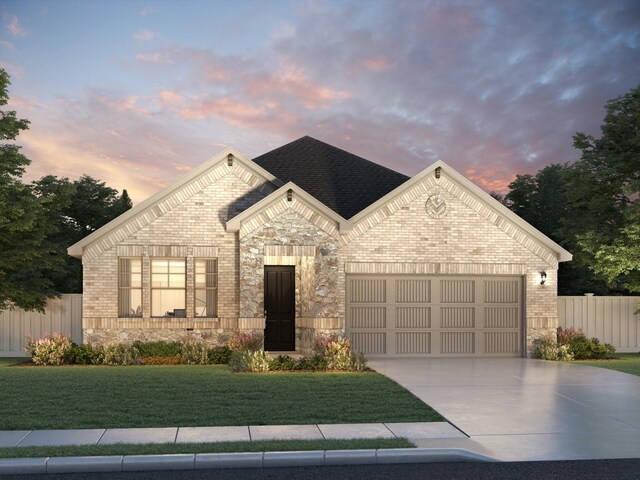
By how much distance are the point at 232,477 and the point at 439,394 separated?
6.43 m

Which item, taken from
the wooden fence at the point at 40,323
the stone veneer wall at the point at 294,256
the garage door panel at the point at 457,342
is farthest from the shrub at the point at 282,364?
the wooden fence at the point at 40,323

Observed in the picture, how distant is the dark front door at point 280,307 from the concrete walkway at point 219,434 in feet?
37.3

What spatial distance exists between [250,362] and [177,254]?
16.2ft

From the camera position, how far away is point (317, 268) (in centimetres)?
1914

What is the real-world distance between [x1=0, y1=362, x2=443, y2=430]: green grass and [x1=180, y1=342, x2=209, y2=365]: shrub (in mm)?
1706

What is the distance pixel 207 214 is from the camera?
2033 cm

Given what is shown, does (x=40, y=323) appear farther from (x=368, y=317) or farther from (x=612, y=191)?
(x=612, y=191)

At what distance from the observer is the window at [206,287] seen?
20.0m

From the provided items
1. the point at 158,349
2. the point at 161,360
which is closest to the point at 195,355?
the point at 161,360

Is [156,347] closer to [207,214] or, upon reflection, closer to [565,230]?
[207,214]

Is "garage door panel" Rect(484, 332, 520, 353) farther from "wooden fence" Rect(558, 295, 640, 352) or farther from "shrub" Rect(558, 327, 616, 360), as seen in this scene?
"wooden fence" Rect(558, 295, 640, 352)

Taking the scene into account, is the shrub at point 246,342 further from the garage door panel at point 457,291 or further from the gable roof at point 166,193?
the garage door panel at point 457,291

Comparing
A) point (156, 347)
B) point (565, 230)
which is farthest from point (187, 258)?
point (565, 230)

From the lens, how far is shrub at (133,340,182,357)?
18848 mm
